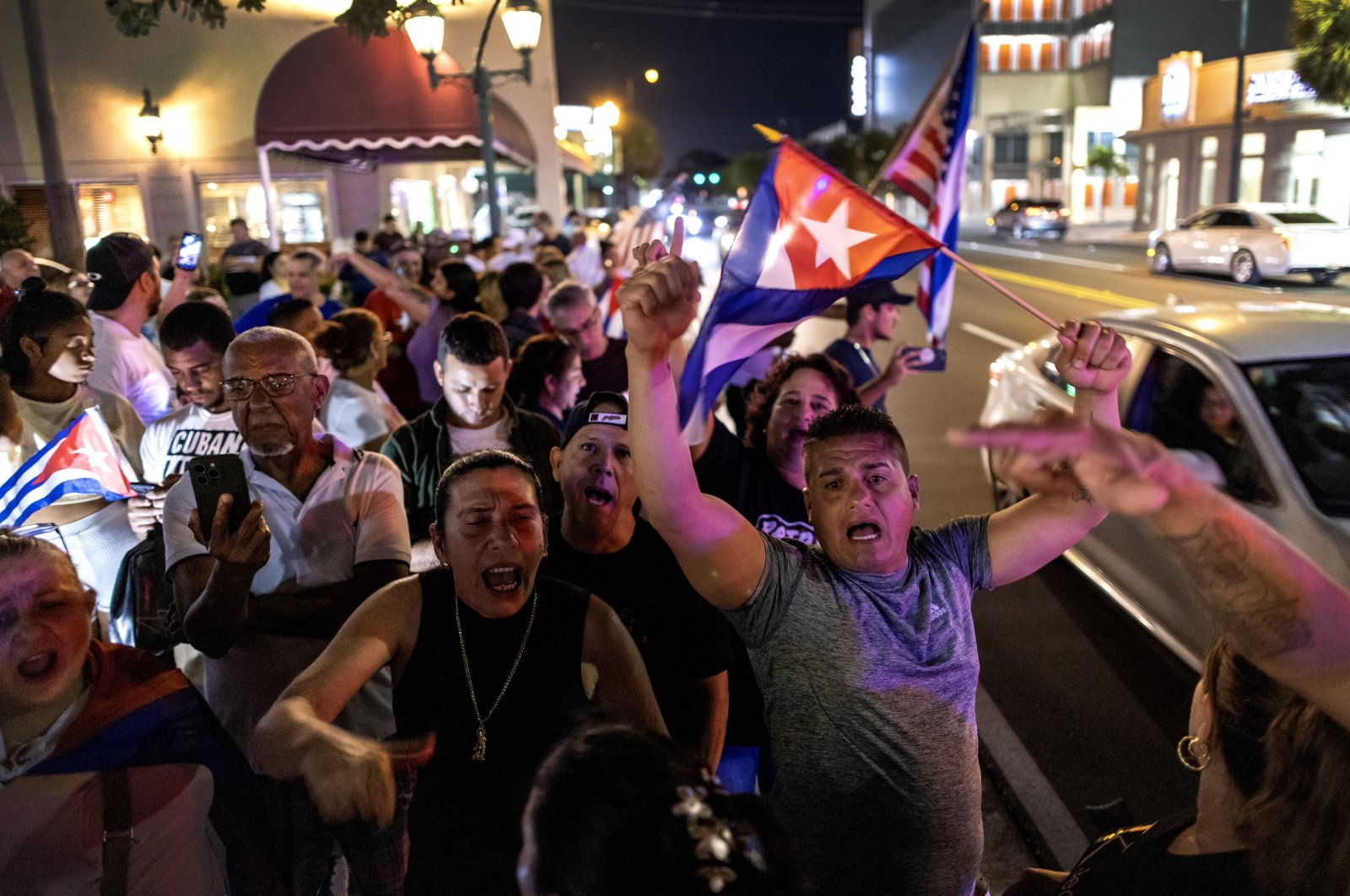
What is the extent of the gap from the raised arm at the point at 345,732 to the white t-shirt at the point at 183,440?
1675 mm

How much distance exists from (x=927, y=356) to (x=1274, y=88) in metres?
38.5

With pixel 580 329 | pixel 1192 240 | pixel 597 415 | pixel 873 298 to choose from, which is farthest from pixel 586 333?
pixel 1192 240

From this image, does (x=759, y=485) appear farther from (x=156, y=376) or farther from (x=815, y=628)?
(x=156, y=376)

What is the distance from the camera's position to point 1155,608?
195 inches

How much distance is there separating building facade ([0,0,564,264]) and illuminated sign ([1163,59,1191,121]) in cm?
3183

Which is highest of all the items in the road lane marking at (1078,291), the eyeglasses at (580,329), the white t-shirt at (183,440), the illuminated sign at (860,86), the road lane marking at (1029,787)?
the illuminated sign at (860,86)

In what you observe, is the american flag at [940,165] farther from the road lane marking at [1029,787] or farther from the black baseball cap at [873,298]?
the road lane marking at [1029,787]

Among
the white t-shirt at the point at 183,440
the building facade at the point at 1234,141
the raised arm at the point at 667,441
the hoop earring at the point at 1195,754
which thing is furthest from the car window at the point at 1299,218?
the raised arm at the point at 667,441

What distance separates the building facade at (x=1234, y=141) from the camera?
3538 cm

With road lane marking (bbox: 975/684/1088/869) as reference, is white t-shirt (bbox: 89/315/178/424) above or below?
above

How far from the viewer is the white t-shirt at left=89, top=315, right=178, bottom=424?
486cm

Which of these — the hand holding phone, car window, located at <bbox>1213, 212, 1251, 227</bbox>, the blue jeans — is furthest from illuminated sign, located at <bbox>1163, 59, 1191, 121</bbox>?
the blue jeans

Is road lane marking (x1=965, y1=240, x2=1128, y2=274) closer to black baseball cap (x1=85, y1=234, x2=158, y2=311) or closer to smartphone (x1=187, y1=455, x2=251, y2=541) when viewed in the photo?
black baseball cap (x1=85, y1=234, x2=158, y2=311)

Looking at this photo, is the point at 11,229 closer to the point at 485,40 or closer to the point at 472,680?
the point at 485,40
